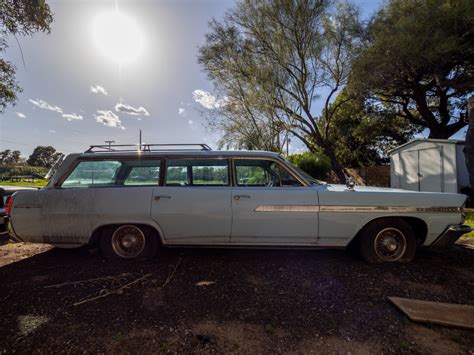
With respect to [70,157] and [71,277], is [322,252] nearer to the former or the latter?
[71,277]

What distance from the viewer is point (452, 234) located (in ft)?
10.9

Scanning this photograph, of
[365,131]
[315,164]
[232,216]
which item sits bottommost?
[232,216]

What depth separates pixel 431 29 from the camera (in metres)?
11.2

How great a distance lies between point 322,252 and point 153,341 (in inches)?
113

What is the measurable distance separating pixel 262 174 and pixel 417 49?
12390mm

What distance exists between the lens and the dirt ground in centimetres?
197

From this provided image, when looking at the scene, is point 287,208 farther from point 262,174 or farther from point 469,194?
point 469,194

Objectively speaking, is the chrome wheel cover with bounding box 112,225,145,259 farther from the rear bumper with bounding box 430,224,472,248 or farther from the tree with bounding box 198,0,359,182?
the tree with bounding box 198,0,359,182

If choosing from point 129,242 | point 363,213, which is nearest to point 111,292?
point 129,242

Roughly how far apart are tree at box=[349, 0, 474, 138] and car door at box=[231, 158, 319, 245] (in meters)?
12.2

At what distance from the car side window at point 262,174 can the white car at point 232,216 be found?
0.09 feet

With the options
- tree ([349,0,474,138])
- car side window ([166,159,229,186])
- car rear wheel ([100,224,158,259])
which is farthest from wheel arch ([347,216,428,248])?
tree ([349,0,474,138])

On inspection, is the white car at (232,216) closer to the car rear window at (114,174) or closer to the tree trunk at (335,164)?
the car rear window at (114,174)

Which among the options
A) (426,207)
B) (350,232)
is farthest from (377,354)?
(426,207)
